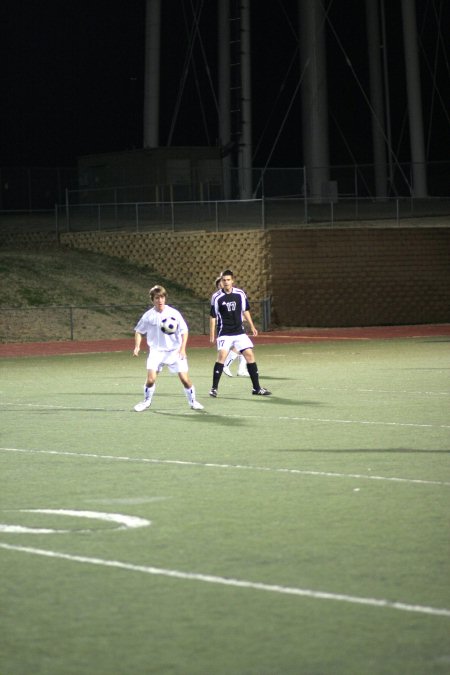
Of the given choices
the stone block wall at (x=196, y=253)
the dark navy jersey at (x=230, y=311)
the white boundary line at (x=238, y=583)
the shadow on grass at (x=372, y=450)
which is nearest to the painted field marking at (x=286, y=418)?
the dark navy jersey at (x=230, y=311)

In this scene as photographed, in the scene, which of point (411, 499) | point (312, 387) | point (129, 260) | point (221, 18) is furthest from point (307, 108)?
point (411, 499)

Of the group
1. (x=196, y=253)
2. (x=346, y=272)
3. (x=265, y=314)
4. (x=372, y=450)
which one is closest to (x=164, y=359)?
(x=372, y=450)

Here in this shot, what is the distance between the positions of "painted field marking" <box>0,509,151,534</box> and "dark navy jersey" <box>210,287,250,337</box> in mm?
10603

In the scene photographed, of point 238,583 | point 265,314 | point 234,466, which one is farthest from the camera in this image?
point 265,314

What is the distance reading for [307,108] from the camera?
163 feet

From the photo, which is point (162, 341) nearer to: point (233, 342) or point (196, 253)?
point (233, 342)

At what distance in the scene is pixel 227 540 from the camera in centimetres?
907

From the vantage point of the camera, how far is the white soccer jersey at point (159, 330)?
699 inches

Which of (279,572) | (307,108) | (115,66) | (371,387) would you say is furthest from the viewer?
(115,66)

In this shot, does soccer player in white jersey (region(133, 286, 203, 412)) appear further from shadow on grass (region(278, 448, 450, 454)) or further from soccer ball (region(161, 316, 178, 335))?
shadow on grass (region(278, 448, 450, 454))

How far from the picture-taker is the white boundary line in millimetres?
7141

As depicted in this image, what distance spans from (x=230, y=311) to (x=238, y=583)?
1308cm

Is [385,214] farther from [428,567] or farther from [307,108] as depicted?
[428,567]

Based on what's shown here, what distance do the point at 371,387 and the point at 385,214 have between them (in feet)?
84.2
